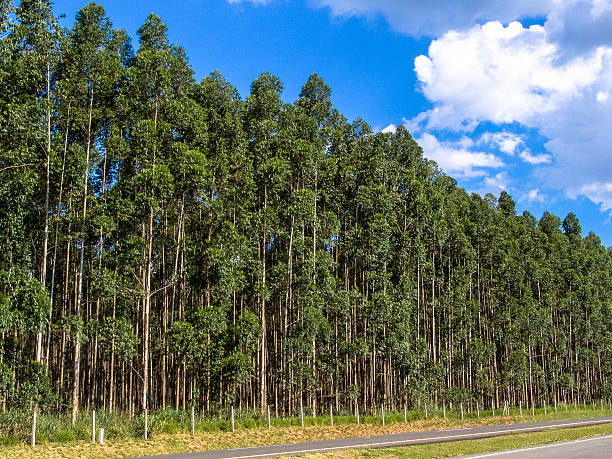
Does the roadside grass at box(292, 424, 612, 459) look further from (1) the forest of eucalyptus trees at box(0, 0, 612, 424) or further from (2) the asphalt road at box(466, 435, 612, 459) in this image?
(1) the forest of eucalyptus trees at box(0, 0, 612, 424)

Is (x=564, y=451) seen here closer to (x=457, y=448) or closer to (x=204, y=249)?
(x=457, y=448)

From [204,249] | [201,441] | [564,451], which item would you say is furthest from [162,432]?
[564,451]

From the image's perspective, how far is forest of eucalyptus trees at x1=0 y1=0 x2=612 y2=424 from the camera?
2697cm

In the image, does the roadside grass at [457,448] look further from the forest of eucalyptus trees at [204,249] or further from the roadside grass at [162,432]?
the forest of eucalyptus trees at [204,249]

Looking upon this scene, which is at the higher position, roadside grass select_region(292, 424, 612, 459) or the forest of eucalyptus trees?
the forest of eucalyptus trees

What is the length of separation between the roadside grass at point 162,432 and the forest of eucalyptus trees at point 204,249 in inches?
84.3

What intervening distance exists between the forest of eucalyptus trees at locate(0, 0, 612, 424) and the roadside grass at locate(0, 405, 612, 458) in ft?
7.02

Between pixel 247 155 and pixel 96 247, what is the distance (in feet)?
42.8

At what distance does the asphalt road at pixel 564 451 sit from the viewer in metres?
18.1

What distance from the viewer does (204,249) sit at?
31766 mm

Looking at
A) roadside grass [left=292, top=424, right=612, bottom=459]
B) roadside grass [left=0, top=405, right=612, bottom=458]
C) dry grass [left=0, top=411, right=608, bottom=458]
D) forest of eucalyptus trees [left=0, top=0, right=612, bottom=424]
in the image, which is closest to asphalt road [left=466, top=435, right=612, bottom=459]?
roadside grass [left=292, top=424, right=612, bottom=459]

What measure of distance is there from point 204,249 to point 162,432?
11.2 metres

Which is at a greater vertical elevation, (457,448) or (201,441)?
(457,448)

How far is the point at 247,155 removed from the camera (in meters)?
40.7
